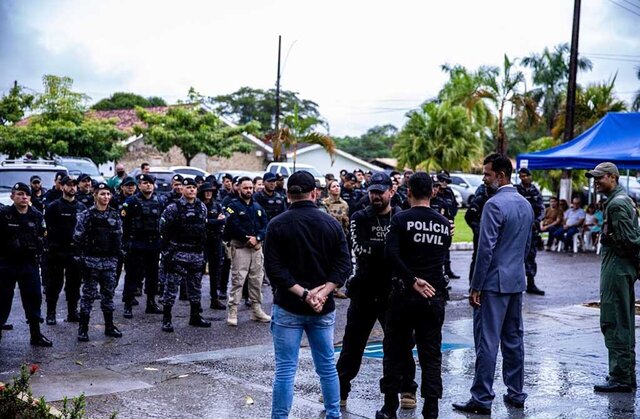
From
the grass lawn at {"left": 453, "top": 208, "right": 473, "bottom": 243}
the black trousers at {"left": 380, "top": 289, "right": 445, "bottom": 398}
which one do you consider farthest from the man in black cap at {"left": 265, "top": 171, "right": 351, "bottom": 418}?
the grass lawn at {"left": 453, "top": 208, "right": 473, "bottom": 243}

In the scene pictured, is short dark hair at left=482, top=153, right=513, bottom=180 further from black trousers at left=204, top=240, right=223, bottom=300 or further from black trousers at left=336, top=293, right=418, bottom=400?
black trousers at left=204, top=240, right=223, bottom=300

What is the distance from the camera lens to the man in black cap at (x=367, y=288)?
696 cm

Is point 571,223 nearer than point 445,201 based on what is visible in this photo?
No

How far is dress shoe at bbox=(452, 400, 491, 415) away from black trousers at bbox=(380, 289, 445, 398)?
2.08 feet

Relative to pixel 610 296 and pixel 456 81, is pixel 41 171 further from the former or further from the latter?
pixel 456 81

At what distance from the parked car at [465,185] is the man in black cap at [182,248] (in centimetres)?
3045

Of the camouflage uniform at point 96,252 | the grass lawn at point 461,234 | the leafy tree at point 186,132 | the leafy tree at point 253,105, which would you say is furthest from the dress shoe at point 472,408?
the leafy tree at point 253,105

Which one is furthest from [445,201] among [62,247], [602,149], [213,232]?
[62,247]

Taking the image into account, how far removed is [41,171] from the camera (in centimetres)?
1670

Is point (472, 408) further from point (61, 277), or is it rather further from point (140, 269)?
point (61, 277)

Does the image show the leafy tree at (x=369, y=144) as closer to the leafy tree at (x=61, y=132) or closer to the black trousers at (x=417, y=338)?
the leafy tree at (x=61, y=132)

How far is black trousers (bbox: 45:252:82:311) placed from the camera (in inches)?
432

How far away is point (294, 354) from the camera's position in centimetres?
577

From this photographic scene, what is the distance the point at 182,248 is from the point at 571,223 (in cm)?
1425
